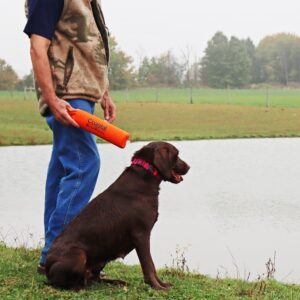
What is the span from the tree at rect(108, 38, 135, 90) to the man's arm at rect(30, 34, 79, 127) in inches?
2963

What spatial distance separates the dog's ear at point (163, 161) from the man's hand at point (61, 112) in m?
0.52

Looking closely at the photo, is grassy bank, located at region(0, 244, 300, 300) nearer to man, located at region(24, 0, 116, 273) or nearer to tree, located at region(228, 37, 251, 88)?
man, located at region(24, 0, 116, 273)

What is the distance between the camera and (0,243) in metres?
5.57

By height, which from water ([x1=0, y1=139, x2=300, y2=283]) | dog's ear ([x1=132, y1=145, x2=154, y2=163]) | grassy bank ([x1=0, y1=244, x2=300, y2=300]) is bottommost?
Result: water ([x1=0, y1=139, x2=300, y2=283])

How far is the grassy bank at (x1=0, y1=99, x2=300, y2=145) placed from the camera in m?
21.4

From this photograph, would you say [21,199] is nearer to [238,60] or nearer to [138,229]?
[138,229]

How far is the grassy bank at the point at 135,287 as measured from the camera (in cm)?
362

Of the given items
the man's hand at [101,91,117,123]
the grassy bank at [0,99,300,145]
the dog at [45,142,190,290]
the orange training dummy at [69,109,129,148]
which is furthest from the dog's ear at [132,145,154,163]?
the grassy bank at [0,99,300,145]

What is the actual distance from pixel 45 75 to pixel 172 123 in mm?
25335

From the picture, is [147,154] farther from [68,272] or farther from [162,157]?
[68,272]

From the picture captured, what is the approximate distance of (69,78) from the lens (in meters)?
3.94

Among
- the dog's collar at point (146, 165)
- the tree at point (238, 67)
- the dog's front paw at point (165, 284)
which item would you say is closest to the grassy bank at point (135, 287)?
the dog's front paw at point (165, 284)

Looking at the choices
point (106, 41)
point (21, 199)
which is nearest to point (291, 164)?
point (21, 199)

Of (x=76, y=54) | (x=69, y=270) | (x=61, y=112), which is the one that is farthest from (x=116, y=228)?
(x=76, y=54)
